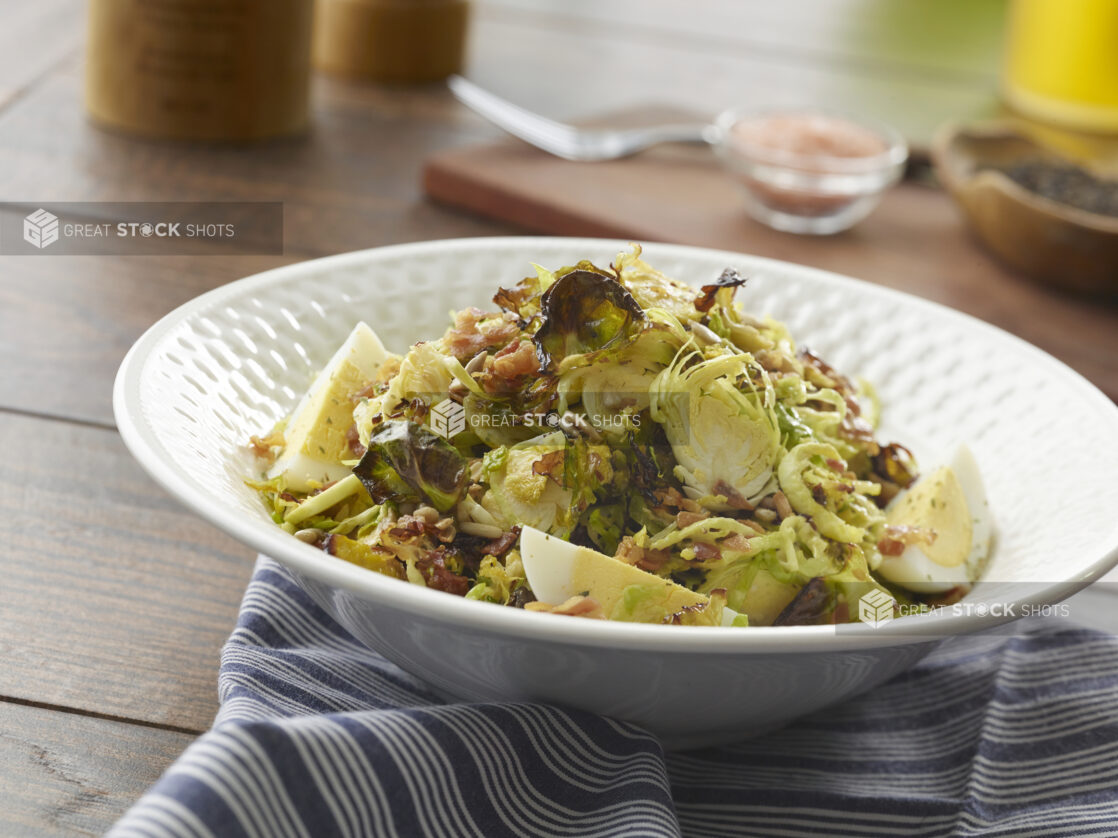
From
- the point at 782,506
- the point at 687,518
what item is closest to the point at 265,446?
the point at 687,518

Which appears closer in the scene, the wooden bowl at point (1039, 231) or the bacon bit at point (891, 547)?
the bacon bit at point (891, 547)

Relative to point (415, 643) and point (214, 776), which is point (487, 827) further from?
point (214, 776)

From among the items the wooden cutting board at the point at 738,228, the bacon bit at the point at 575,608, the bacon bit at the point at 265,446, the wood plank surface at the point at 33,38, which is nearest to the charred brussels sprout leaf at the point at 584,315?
the bacon bit at the point at 575,608

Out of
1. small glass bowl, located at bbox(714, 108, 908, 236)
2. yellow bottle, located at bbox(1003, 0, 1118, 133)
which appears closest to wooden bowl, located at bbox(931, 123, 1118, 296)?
small glass bowl, located at bbox(714, 108, 908, 236)

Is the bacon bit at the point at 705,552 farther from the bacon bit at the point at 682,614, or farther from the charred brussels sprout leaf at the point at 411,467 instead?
the charred brussels sprout leaf at the point at 411,467

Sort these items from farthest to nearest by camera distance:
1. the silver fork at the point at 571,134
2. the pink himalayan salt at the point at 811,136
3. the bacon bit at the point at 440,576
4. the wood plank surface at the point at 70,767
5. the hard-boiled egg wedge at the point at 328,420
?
the silver fork at the point at 571,134 < the pink himalayan salt at the point at 811,136 < the hard-boiled egg wedge at the point at 328,420 < the bacon bit at the point at 440,576 < the wood plank surface at the point at 70,767

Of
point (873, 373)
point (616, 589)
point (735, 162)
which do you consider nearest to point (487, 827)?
point (616, 589)

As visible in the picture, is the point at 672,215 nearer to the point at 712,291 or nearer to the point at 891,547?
the point at 712,291
